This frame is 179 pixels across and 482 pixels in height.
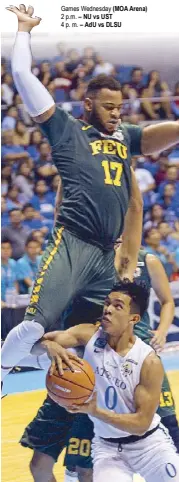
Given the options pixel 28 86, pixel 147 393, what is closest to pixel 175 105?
pixel 28 86

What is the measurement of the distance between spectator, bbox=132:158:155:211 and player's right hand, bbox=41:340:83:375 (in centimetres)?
70

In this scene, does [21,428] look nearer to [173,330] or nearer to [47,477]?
[47,477]

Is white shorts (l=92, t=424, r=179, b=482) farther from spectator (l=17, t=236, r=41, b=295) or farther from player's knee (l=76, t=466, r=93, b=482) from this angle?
spectator (l=17, t=236, r=41, b=295)

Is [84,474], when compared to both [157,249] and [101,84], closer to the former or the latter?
[157,249]

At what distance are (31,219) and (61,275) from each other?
31 cm

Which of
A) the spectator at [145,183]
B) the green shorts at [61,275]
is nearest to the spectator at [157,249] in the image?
the spectator at [145,183]

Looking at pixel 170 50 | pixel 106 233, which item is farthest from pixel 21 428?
pixel 170 50

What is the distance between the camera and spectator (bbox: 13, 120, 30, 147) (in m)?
4.41

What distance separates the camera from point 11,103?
14.5 feet

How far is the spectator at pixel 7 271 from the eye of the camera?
4.53m

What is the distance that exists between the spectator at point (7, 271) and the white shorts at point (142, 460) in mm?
742

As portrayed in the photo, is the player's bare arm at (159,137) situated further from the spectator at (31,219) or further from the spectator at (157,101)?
the spectator at (31,219)

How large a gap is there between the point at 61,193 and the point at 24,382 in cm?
81

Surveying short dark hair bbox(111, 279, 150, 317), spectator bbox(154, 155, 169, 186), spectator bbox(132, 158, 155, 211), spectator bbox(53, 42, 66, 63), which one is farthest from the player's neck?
spectator bbox(53, 42, 66, 63)
